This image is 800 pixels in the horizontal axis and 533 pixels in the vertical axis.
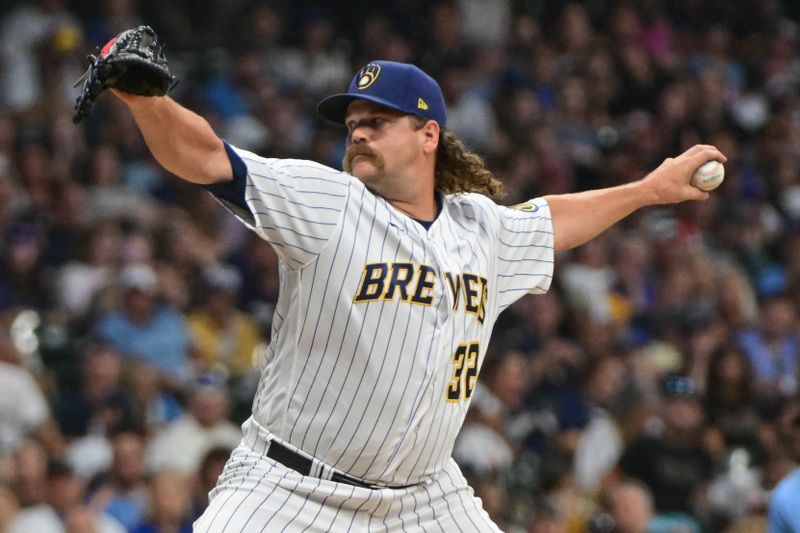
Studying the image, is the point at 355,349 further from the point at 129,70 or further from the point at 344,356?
the point at 129,70

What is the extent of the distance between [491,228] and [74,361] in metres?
3.95

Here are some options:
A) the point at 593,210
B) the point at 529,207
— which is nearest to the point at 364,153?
the point at 529,207

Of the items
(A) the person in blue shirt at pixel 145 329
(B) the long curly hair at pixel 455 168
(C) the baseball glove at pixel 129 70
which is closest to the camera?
(C) the baseball glove at pixel 129 70

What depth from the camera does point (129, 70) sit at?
11.3ft

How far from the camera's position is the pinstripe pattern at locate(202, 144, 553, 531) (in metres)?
3.89

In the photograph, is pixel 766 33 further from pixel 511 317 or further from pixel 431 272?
pixel 431 272

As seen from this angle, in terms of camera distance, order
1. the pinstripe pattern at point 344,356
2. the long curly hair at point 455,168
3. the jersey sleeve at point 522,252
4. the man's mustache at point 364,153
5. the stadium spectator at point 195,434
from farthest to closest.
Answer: the stadium spectator at point 195,434
the long curly hair at point 455,168
the jersey sleeve at point 522,252
the man's mustache at point 364,153
the pinstripe pattern at point 344,356

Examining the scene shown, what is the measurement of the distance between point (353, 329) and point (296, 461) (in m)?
0.41

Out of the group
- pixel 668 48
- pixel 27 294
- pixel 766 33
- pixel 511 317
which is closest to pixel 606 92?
pixel 668 48

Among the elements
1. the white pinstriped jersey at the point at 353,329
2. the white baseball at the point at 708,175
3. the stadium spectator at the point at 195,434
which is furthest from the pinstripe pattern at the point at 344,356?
the stadium spectator at the point at 195,434

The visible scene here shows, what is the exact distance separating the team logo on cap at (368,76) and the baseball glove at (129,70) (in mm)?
885

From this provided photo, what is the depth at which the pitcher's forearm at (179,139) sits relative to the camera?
3.53 meters

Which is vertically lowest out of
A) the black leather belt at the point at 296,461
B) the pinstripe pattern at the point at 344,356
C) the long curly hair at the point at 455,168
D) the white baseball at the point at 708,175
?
the black leather belt at the point at 296,461

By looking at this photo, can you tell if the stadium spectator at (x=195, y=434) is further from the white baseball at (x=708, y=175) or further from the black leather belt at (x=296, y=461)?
the white baseball at (x=708, y=175)
